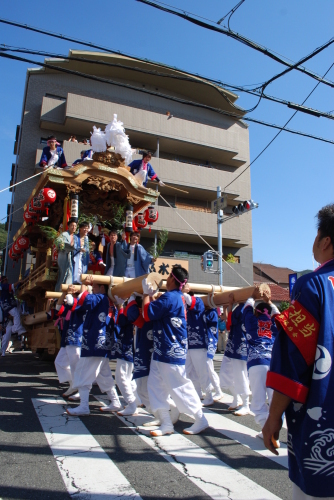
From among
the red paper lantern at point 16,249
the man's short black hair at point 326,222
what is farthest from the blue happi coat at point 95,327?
the red paper lantern at point 16,249

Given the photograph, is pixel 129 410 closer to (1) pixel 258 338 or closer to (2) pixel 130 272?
(1) pixel 258 338

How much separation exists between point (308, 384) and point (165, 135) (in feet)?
74.1

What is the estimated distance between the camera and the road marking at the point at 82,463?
2.66 meters

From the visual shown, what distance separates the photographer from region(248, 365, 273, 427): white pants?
4422mm

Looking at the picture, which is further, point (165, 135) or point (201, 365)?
point (165, 135)

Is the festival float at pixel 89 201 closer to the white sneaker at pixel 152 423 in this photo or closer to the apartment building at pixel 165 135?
the white sneaker at pixel 152 423

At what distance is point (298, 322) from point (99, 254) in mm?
7325

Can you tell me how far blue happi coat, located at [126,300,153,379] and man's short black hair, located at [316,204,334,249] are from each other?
309 centimetres

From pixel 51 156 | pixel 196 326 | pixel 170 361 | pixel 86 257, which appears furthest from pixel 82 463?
pixel 51 156

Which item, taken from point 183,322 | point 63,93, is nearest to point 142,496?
point 183,322

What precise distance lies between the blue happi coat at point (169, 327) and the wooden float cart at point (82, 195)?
3503mm

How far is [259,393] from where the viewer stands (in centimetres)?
445

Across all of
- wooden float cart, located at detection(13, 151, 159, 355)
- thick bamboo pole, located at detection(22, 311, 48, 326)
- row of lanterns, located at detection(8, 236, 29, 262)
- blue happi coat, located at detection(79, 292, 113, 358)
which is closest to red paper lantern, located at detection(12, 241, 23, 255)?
row of lanterns, located at detection(8, 236, 29, 262)

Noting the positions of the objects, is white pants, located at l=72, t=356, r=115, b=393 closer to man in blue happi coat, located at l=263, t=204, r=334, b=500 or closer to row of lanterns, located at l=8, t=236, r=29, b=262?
man in blue happi coat, located at l=263, t=204, r=334, b=500
